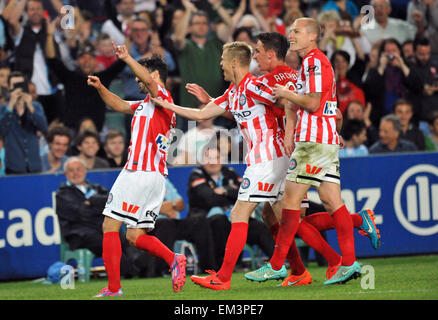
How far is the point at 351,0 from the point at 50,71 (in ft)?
18.6

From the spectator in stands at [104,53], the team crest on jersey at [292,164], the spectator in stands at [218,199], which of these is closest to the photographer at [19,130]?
the spectator in stands at [104,53]

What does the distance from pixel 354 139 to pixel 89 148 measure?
154 inches

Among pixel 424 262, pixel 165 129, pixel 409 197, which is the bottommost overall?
pixel 424 262

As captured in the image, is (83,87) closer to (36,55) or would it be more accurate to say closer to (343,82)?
(36,55)

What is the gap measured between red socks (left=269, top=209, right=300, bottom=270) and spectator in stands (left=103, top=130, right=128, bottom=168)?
5237 mm

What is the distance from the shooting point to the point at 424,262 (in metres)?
10.7

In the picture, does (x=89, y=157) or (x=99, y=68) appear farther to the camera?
(x=99, y=68)

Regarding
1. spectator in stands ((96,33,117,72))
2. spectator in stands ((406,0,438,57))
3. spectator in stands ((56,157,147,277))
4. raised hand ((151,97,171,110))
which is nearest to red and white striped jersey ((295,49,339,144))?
raised hand ((151,97,171,110))

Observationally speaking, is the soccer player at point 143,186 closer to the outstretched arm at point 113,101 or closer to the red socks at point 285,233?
the outstretched arm at point 113,101

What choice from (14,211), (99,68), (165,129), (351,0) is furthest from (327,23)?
(165,129)

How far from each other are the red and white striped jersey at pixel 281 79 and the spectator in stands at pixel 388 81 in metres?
6.70

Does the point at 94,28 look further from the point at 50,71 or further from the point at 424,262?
the point at 424,262

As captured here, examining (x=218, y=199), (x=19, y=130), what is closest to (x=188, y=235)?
(x=218, y=199)

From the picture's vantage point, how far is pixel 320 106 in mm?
7402
